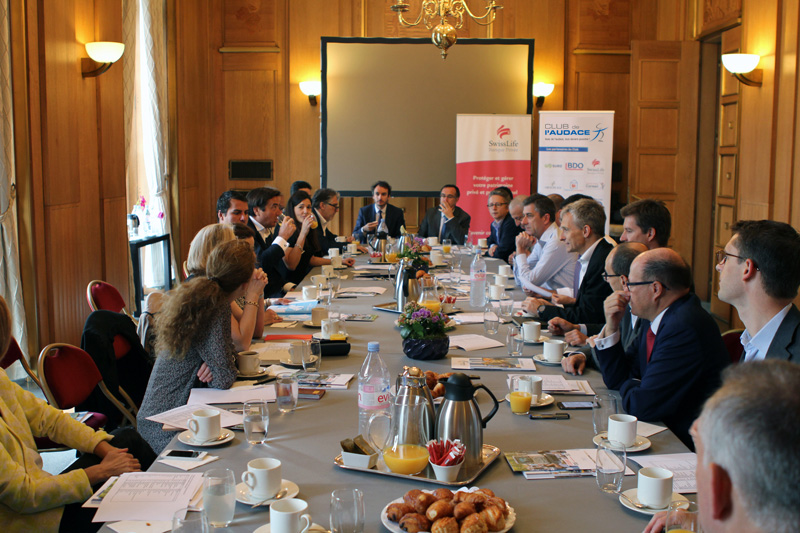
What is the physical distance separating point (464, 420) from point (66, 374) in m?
1.69

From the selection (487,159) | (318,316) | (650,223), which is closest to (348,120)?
(487,159)

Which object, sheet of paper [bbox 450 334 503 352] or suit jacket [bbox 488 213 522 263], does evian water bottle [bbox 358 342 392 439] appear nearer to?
sheet of paper [bbox 450 334 503 352]

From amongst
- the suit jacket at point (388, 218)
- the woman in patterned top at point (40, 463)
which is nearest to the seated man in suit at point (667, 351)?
the woman in patterned top at point (40, 463)

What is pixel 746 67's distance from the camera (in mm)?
6770

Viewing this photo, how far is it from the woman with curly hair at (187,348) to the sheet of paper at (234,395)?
57mm

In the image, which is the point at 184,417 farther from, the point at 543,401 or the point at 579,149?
the point at 579,149

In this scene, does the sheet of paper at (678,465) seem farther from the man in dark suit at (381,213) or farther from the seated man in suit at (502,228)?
the man in dark suit at (381,213)

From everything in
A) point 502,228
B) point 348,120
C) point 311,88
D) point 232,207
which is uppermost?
point 311,88

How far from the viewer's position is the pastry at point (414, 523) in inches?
64.8

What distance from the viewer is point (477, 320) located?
4047 millimetres

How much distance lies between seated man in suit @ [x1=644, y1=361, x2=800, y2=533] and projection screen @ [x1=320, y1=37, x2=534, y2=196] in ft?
29.1

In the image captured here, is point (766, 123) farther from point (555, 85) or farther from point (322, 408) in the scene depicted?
point (322, 408)

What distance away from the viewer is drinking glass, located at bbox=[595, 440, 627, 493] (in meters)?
1.87

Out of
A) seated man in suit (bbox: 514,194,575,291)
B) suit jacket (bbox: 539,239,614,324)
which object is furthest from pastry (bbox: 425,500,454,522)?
seated man in suit (bbox: 514,194,575,291)
